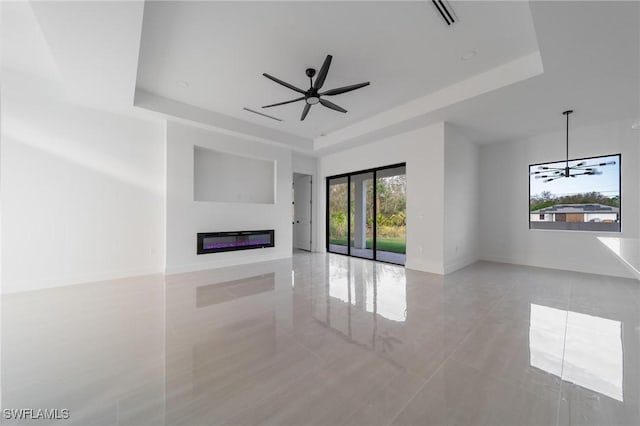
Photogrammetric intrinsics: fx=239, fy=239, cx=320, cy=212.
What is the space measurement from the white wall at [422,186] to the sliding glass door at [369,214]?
0.30 m

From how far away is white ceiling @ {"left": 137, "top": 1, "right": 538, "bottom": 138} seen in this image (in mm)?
2361

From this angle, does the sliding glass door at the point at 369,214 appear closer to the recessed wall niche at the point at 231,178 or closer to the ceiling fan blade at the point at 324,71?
the recessed wall niche at the point at 231,178

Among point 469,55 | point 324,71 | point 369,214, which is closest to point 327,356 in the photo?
point 324,71

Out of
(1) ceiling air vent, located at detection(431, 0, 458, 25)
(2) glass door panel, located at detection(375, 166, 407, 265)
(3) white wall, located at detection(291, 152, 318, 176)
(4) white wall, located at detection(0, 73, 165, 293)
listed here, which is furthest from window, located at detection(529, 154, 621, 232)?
(4) white wall, located at detection(0, 73, 165, 293)

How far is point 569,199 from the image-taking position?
4.92 metres

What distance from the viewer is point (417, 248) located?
194 inches

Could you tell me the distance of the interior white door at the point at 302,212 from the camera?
24.7ft

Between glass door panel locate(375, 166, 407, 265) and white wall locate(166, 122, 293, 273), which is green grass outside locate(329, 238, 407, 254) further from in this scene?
white wall locate(166, 122, 293, 273)

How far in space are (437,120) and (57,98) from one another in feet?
21.1

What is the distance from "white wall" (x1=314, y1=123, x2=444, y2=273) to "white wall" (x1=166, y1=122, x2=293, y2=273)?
2.83m

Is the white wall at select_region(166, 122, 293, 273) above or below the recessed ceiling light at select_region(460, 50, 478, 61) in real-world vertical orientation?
below

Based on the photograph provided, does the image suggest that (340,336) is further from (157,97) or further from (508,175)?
(508,175)

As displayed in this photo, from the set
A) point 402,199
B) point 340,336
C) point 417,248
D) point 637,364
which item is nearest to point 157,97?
point 340,336

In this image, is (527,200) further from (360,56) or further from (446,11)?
(360,56)
